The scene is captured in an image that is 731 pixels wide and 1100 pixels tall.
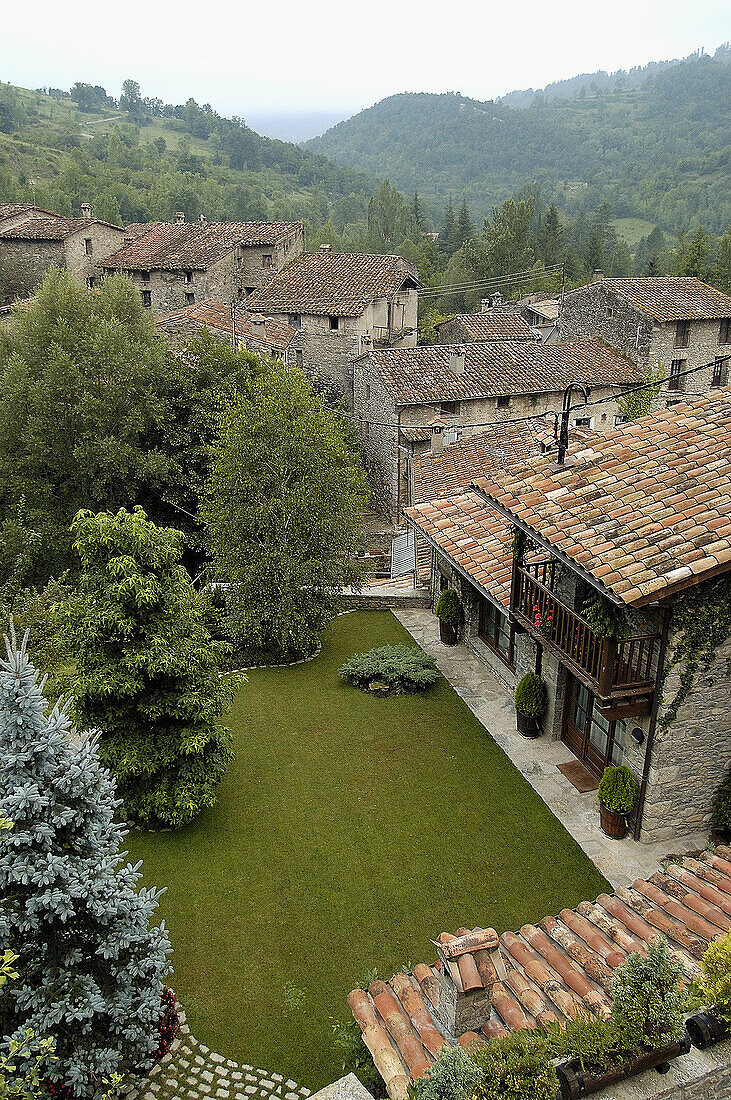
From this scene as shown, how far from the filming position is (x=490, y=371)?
3791 centimetres

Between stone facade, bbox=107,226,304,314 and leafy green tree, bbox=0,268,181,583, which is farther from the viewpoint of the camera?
stone facade, bbox=107,226,304,314

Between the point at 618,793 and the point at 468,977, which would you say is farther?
the point at 618,793

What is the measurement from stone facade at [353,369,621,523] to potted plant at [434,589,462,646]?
1471cm

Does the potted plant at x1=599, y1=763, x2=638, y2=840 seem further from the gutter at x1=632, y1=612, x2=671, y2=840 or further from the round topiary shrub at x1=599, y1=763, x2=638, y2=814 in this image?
the gutter at x1=632, y1=612, x2=671, y2=840

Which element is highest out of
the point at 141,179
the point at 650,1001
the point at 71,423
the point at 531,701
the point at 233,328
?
the point at 141,179

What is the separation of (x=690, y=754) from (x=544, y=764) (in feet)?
11.7

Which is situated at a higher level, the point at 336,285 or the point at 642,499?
the point at 336,285

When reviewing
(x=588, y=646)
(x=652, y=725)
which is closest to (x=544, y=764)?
(x=652, y=725)

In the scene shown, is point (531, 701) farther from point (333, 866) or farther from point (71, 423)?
point (71, 423)

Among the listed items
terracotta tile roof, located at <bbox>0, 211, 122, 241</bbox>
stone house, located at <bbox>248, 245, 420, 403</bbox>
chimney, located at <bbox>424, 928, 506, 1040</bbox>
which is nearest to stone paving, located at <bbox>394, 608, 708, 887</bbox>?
chimney, located at <bbox>424, 928, 506, 1040</bbox>

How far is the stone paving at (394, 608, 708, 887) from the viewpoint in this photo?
12273 mm

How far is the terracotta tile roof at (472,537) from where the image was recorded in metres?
16.5

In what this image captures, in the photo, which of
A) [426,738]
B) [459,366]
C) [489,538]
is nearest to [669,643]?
[426,738]

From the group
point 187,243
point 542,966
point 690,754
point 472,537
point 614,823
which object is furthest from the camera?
point 187,243
